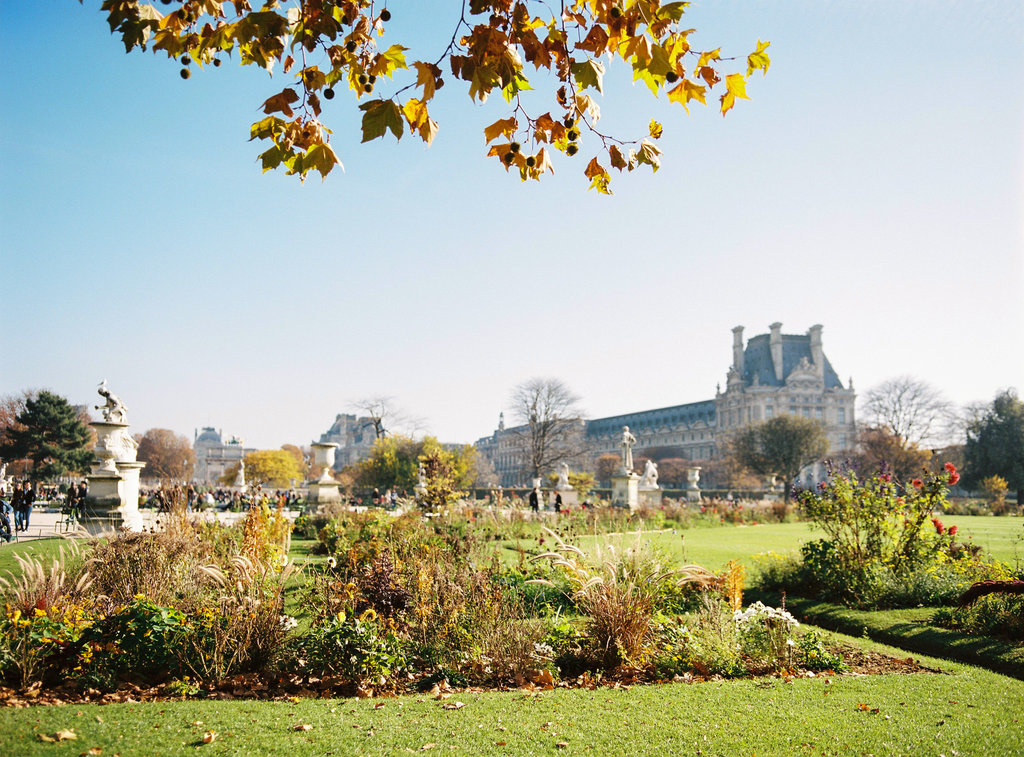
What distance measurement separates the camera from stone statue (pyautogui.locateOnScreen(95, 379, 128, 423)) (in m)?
14.8

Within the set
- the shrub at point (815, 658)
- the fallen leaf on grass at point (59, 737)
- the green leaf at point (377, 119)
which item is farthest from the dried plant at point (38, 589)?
the shrub at point (815, 658)

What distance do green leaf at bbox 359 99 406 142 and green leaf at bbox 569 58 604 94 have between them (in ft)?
2.83

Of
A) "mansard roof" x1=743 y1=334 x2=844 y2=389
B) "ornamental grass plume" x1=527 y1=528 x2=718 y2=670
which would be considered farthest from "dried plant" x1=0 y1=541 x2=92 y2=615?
"mansard roof" x1=743 y1=334 x2=844 y2=389

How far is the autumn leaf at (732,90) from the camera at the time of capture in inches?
134

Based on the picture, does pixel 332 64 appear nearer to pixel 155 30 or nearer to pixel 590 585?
pixel 155 30

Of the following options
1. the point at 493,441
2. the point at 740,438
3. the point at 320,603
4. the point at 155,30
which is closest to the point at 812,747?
the point at 320,603

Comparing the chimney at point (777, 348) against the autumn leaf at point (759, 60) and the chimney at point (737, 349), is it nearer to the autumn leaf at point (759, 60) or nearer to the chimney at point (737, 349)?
the chimney at point (737, 349)

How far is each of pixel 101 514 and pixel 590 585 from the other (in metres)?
12.0

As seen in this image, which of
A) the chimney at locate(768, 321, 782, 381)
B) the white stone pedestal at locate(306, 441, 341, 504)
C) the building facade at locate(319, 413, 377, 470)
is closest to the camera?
the white stone pedestal at locate(306, 441, 341, 504)

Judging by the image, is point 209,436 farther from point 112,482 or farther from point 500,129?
point 500,129

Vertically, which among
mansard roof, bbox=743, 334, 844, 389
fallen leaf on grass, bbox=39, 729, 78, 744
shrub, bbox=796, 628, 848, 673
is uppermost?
mansard roof, bbox=743, 334, 844, 389

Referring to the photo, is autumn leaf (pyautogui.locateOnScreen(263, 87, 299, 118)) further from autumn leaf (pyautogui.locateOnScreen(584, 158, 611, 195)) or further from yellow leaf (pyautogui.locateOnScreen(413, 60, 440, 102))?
autumn leaf (pyautogui.locateOnScreen(584, 158, 611, 195))

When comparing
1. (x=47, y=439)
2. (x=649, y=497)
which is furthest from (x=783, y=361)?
(x=47, y=439)

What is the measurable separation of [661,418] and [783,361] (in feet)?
88.0
